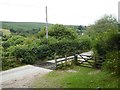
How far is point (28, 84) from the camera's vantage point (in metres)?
10.5

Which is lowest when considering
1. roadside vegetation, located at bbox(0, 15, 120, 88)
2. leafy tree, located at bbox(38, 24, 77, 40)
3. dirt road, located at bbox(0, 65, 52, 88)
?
dirt road, located at bbox(0, 65, 52, 88)

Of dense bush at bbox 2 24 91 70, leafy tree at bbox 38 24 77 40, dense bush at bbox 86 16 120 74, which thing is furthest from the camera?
leafy tree at bbox 38 24 77 40

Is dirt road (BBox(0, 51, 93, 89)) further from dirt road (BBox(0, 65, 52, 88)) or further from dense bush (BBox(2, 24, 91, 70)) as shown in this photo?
dense bush (BBox(2, 24, 91, 70))

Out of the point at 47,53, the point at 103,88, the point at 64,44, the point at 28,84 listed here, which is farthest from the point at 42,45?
the point at 103,88

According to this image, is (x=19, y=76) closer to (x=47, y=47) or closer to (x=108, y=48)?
(x=108, y=48)

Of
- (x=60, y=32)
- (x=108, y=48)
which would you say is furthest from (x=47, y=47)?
(x=108, y=48)

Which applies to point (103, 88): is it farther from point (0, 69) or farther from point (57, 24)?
point (57, 24)

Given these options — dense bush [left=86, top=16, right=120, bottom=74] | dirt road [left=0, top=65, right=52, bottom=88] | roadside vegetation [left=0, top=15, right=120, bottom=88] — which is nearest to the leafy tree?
roadside vegetation [left=0, top=15, right=120, bottom=88]

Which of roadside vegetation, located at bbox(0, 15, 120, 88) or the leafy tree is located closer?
roadside vegetation, located at bbox(0, 15, 120, 88)

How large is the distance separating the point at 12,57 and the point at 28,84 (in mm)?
6199

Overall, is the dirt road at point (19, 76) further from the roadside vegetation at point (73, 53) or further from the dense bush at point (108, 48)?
the dense bush at point (108, 48)

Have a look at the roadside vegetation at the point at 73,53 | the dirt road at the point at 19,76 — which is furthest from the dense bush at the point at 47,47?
the dirt road at the point at 19,76

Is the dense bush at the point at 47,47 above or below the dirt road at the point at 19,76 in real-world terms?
above

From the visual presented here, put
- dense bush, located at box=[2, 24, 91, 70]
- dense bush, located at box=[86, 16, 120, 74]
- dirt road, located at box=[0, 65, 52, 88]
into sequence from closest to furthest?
dense bush, located at box=[86, 16, 120, 74], dirt road, located at box=[0, 65, 52, 88], dense bush, located at box=[2, 24, 91, 70]
